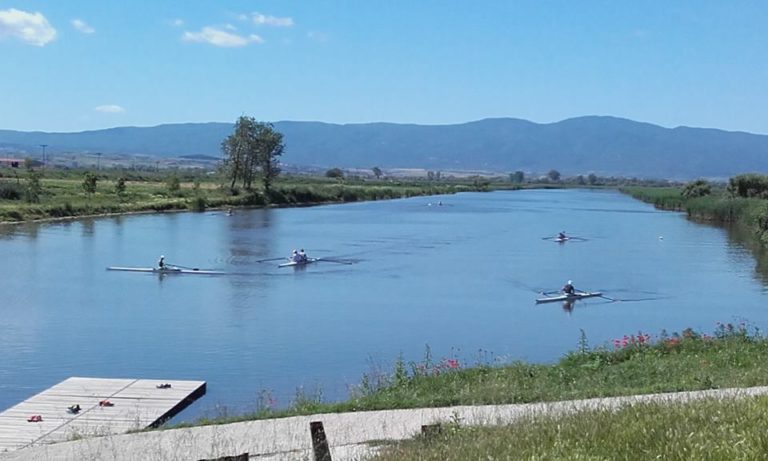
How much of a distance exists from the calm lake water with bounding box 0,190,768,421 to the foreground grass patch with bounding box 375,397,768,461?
10292 mm

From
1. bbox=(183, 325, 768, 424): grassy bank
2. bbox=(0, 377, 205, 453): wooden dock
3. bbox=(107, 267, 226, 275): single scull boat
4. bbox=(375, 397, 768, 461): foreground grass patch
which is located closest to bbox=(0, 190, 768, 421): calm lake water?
bbox=(0, 377, 205, 453): wooden dock

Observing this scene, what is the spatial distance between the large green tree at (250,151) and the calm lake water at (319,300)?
28927 mm

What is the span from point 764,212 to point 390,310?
36.9 m

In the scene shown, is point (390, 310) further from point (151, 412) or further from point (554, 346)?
point (151, 412)

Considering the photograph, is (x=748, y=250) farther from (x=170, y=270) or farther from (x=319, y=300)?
(x=170, y=270)

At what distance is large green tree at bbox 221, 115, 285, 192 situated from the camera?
91.9 metres

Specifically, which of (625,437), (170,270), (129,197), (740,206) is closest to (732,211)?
(740,206)

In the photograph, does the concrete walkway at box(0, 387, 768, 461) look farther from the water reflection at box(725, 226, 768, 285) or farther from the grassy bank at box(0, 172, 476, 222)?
the grassy bank at box(0, 172, 476, 222)

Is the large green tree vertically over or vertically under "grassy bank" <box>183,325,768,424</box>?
over

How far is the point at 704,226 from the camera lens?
7062 cm

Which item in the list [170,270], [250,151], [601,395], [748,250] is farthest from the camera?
[250,151]

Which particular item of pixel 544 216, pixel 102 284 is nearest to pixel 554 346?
pixel 102 284

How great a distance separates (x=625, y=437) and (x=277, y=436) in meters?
4.90

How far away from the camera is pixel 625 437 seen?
5.57m
